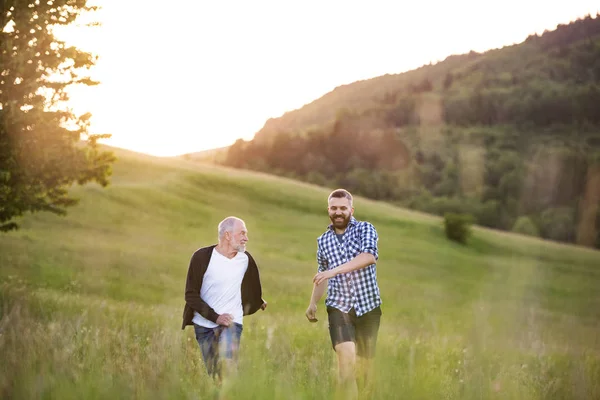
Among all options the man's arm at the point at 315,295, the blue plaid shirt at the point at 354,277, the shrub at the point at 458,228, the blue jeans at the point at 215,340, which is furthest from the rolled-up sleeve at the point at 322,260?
the shrub at the point at 458,228

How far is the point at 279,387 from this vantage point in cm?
402

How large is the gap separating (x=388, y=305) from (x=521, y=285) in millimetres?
18888

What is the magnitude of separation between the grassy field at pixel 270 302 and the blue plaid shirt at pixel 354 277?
0.69 m

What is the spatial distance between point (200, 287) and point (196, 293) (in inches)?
3.5

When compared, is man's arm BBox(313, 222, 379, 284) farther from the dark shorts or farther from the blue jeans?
the blue jeans

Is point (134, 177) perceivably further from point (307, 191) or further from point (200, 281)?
point (200, 281)

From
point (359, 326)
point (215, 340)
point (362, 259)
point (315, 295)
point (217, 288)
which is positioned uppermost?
point (362, 259)

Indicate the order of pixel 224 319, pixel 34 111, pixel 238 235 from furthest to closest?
pixel 34 111 → pixel 238 235 → pixel 224 319

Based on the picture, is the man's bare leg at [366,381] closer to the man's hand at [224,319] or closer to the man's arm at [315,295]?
the man's arm at [315,295]

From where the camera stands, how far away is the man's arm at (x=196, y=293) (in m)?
6.46

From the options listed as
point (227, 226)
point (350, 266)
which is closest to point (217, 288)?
point (227, 226)

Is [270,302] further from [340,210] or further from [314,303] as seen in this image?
[340,210]

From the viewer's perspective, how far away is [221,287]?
6617 millimetres

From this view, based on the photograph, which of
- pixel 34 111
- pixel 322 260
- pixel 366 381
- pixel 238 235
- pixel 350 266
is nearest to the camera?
pixel 366 381
